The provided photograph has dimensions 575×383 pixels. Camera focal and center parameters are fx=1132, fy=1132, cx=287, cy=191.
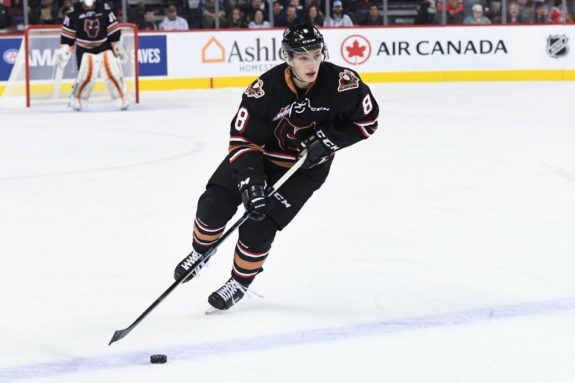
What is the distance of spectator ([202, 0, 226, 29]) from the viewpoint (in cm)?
1406

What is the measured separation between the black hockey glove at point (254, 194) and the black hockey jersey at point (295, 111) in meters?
0.05

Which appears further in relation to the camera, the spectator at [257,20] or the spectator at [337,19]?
the spectator at [337,19]

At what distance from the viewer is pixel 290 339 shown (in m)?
3.41

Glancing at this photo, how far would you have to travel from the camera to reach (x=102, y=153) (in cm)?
796

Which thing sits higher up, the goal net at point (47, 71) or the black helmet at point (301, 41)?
the black helmet at point (301, 41)

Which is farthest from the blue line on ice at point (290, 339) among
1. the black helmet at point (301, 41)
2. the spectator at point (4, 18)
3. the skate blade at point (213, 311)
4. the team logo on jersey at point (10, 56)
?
the spectator at point (4, 18)

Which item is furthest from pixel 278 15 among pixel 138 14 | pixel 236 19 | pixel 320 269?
pixel 320 269

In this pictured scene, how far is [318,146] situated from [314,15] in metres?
10.9

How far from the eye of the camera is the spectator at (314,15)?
14328mm

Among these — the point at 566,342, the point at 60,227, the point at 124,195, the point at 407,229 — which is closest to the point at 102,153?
the point at 124,195

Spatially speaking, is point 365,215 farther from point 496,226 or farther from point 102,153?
point 102,153

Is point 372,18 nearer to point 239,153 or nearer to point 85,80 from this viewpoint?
point 85,80

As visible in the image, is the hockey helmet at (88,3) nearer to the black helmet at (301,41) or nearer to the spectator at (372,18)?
the spectator at (372,18)

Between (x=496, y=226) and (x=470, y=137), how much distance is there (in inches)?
142
